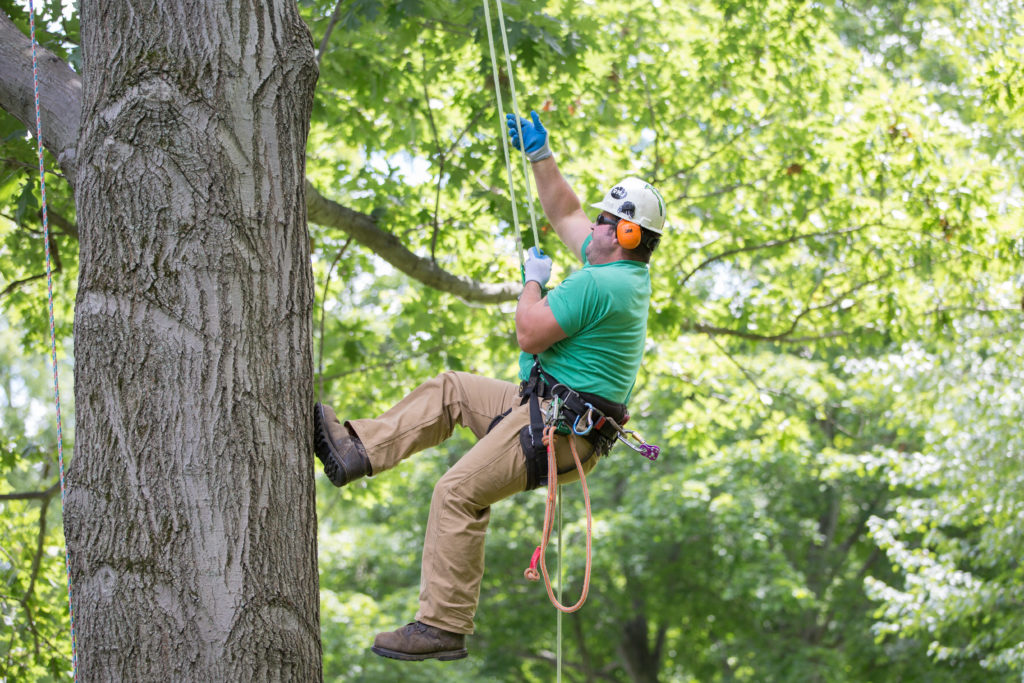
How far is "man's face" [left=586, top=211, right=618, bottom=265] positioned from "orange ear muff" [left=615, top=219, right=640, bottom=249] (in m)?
0.09

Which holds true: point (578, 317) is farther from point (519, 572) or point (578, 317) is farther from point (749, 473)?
A: point (519, 572)

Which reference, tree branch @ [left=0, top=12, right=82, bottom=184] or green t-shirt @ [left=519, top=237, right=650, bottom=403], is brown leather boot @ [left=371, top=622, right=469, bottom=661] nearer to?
green t-shirt @ [left=519, top=237, right=650, bottom=403]

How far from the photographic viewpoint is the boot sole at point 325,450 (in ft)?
10.0

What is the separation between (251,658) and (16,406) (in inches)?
699

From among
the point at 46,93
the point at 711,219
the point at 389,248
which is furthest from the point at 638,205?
the point at 711,219

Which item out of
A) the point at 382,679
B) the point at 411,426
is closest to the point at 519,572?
the point at 382,679

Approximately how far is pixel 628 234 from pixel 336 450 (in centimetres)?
125

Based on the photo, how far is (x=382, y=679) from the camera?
41.6 feet

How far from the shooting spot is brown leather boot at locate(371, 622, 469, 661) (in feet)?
9.84

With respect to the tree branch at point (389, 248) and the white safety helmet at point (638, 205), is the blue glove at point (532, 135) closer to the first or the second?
the white safety helmet at point (638, 205)

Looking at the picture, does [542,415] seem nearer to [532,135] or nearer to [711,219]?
[532,135]

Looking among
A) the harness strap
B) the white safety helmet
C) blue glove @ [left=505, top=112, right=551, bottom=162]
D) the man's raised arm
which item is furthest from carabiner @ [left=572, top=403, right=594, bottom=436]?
blue glove @ [left=505, top=112, right=551, bottom=162]

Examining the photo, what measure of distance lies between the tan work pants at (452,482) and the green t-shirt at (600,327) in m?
0.20

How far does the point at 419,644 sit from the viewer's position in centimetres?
302
